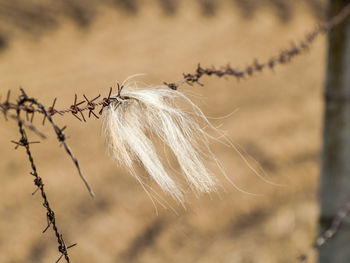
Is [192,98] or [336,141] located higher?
Result: [192,98]

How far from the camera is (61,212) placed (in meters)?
1.62

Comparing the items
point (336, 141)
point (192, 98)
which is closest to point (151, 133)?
point (192, 98)

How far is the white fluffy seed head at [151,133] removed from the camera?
835 mm

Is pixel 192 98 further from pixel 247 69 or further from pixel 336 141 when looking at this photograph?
pixel 336 141

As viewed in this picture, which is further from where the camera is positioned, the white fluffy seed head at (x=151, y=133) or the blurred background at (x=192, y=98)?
the blurred background at (x=192, y=98)

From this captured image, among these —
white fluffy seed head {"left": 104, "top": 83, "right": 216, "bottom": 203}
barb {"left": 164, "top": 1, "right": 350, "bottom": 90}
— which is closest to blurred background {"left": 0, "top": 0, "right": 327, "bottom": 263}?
barb {"left": 164, "top": 1, "right": 350, "bottom": 90}

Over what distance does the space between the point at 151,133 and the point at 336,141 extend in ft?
6.27

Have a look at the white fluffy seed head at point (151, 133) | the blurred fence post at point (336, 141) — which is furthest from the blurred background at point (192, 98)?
the white fluffy seed head at point (151, 133)

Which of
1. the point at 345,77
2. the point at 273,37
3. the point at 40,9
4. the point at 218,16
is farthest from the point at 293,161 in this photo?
the point at 40,9

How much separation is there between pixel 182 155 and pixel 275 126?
4.94ft

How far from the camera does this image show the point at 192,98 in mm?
1938

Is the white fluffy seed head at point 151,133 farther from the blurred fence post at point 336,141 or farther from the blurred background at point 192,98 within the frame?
the blurred fence post at point 336,141

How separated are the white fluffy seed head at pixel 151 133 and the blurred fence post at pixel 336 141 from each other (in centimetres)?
176

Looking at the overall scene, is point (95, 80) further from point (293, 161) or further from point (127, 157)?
point (293, 161)
